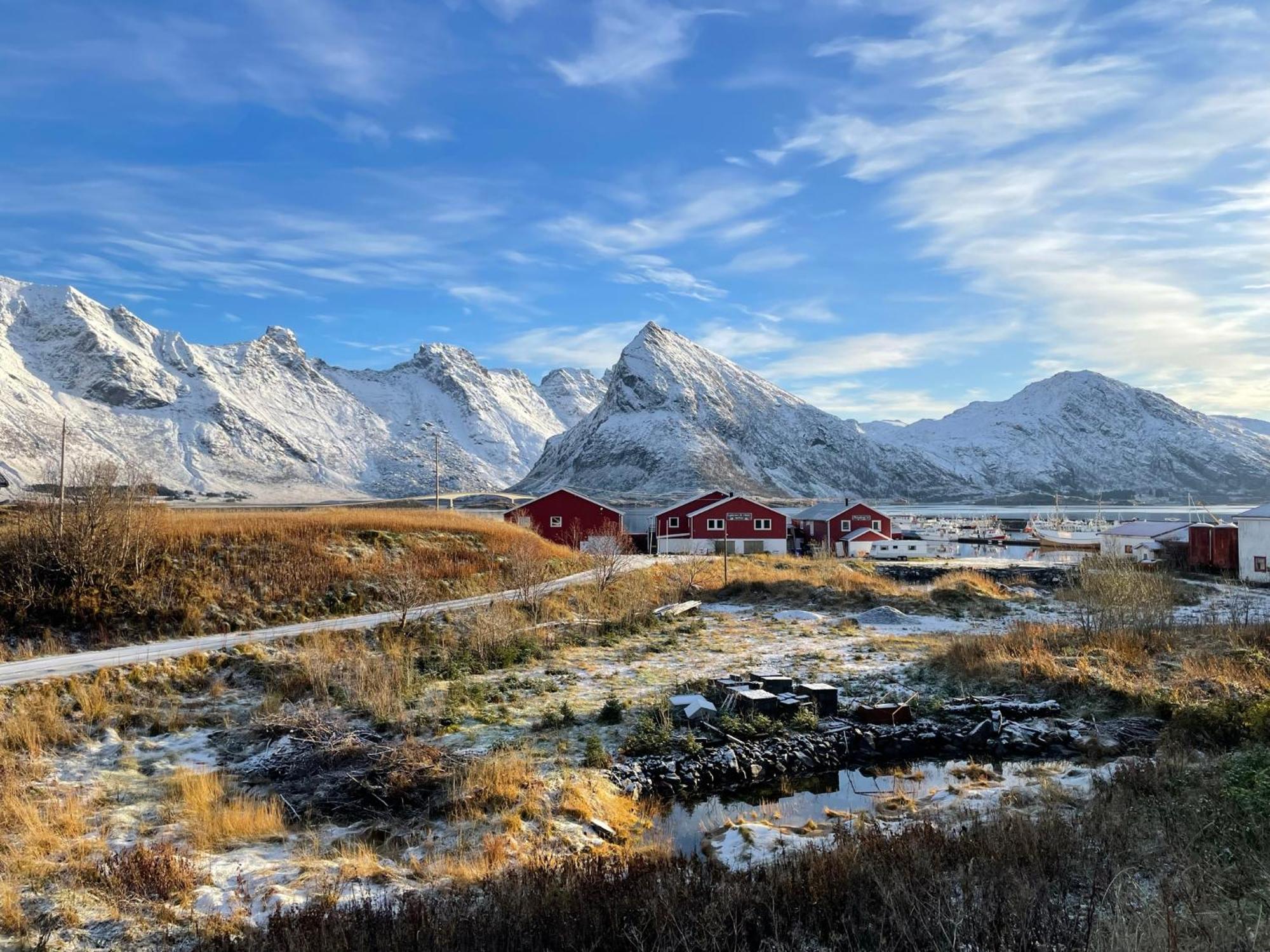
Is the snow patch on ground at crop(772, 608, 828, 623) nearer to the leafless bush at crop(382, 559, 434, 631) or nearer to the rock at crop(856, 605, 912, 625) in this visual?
the rock at crop(856, 605, 912, 625)

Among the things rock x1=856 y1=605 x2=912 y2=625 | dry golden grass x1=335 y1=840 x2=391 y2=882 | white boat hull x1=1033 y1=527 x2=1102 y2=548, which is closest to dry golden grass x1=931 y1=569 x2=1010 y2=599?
rock x1=856 y1=605 x2=912 y2=625

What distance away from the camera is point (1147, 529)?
2473 inches

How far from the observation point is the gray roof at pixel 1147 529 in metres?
59.4

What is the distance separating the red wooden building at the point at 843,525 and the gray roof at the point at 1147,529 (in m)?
18.9

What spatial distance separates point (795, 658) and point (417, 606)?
11823 millimetres

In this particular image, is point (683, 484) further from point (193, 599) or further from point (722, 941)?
point (722, 941)

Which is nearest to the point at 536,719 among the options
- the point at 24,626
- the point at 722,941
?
the point at 722,941

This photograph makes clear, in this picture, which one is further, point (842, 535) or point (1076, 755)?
point (842, 535)

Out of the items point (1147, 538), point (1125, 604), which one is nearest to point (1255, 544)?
point (1147, 538)

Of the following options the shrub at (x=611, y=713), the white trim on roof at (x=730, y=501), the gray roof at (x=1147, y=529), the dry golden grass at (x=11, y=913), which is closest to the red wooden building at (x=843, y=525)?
the white trim on roof at (x=730, y=501)

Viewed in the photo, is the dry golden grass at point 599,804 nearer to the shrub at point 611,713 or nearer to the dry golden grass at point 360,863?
the dry golden grass at point 360,863

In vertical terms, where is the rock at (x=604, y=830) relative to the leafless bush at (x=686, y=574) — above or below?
below

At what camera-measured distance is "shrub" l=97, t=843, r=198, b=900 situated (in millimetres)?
7941

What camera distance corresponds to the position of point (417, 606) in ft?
79.3
